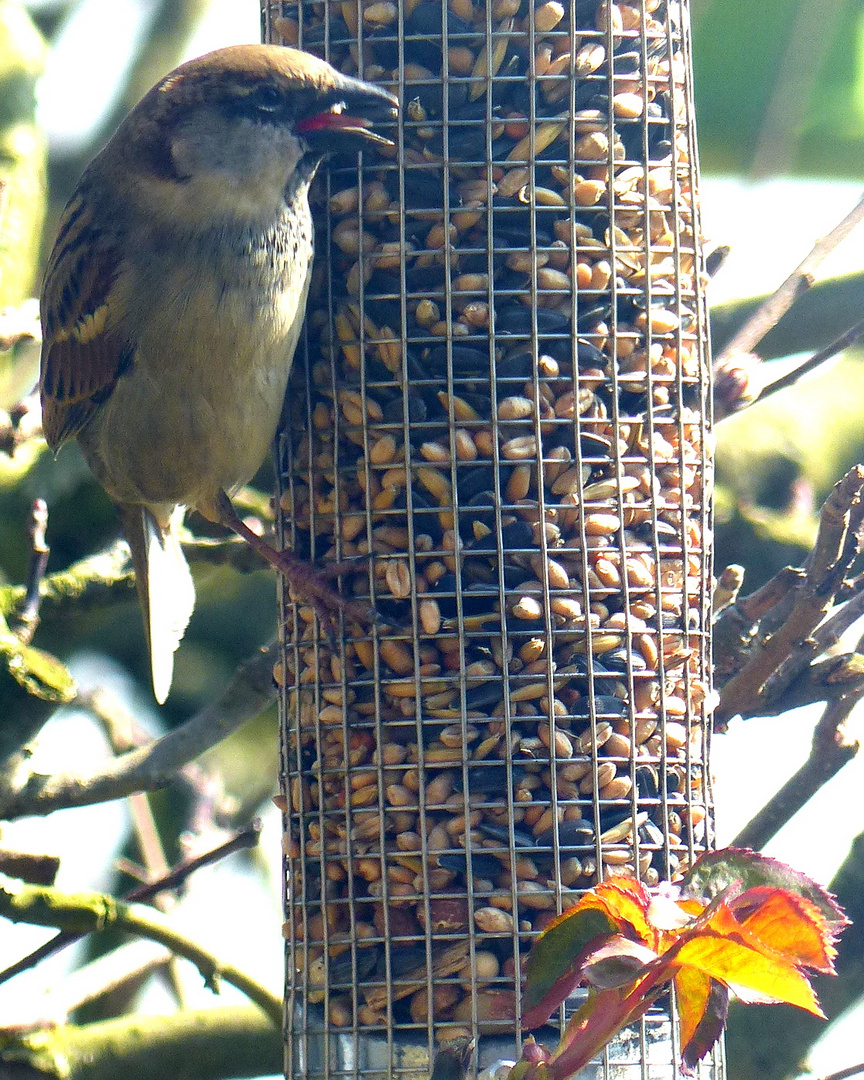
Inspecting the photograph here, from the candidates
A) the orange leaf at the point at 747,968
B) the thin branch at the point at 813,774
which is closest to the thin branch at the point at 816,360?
the thin branch at the point at 813,774

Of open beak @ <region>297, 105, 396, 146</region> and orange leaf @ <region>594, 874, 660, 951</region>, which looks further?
open beak @ <region>297, 105, 396, 146</region>

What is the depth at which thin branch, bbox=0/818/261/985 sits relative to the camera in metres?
3.51

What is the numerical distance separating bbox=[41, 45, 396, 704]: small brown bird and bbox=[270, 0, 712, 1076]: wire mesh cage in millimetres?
119

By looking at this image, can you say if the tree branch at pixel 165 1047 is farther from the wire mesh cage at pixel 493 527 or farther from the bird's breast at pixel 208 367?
the bird's breast at pixel 208 367

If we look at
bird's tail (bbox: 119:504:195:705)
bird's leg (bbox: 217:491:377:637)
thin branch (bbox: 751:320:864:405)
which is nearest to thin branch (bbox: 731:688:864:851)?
thin branch (bbox: 751:320:864:405)

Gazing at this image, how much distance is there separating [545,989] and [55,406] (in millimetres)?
2613

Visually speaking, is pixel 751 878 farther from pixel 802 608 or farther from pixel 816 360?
pixel 816 360

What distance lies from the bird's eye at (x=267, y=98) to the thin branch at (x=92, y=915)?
1.81 meters

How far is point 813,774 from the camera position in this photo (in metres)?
3.42

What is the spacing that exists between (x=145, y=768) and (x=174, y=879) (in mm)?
268

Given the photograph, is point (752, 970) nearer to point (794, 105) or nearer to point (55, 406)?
point (55, 406)

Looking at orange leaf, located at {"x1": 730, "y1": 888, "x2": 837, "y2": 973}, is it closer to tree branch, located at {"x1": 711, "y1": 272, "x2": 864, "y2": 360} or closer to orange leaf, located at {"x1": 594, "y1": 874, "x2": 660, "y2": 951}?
orange leaf, located at {"x1": 594, "y1": 874, "x2": 660, "y2": 951}

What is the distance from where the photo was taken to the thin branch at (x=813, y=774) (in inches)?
131

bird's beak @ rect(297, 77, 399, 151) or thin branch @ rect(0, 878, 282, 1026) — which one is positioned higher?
bird's beak @ rect(297, 77, 399, 151)
